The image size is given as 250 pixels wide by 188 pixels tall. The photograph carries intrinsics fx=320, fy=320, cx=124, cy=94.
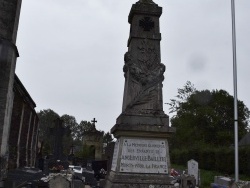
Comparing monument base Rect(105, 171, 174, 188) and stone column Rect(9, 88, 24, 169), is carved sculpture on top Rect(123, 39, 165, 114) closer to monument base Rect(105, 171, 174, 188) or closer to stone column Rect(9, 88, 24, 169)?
monument base Rect(105, 171, 174, 188)

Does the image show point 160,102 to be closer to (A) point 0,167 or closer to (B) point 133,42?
(B) point 133,42

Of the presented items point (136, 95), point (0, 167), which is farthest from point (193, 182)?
point (136, 95)

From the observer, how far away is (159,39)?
632cm

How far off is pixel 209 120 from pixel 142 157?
122ft

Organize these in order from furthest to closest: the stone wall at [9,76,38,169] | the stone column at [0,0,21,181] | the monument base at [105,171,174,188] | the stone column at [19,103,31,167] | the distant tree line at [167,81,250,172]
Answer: the distant tree line at [167,81,250,172] < the stone column at [19,103,31,167] < the stone wall at [9,76,38,169] < the stone column at [0,0,21,181] < the monument base at [105,171,174,188]

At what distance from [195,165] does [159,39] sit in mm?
13451

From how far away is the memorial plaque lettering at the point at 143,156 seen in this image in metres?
5.60

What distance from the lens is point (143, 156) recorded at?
18.5 ft

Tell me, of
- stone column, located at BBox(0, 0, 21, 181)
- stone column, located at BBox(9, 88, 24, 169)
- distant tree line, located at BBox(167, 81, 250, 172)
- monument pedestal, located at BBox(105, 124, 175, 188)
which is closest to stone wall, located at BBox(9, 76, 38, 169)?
stone column, located at BBox(9, 88, 24, 169)

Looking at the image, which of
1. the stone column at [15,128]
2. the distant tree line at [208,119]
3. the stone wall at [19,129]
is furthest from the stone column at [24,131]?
the distant tree line at [208,119]

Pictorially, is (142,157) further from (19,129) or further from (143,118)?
(19,129)

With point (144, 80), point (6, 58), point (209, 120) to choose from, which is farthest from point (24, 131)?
point (209, 120)

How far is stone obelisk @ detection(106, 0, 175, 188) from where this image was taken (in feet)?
18.3

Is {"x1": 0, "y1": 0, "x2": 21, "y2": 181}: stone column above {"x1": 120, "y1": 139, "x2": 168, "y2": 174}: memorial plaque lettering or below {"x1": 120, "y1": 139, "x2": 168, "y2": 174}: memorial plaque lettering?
above
